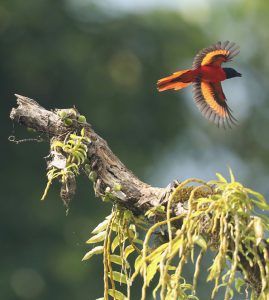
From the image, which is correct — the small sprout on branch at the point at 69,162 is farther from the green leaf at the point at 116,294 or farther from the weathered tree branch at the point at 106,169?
the green leaf at the point at 116,294

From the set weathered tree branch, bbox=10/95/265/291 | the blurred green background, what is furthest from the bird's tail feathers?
the blurred green background

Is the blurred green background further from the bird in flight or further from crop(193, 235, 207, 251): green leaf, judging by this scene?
crop(193, 235, 207, 251): green leaf

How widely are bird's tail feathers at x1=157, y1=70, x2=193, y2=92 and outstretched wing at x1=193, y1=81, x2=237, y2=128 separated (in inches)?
9.3

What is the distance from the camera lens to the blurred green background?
1583 cm

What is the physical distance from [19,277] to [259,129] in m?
5.68

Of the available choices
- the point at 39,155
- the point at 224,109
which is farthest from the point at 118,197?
the point at 39,155

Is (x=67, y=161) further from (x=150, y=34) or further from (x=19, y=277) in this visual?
(x=150, y=34)

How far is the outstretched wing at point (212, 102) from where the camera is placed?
4.63 meters

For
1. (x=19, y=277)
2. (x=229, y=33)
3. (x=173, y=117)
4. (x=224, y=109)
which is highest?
(x=229, y=33)

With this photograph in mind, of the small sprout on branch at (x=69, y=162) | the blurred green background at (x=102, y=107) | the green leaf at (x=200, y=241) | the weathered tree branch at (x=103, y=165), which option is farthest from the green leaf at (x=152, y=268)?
the blurred green background at (x=102, y=107)

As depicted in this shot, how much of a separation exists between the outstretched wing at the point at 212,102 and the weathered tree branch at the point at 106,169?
1.54 m

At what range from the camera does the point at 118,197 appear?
9.58 feet

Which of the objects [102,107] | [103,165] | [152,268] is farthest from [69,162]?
[102,107]

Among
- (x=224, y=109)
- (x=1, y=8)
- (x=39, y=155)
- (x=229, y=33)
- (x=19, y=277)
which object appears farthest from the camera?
(x=229, y=33)
